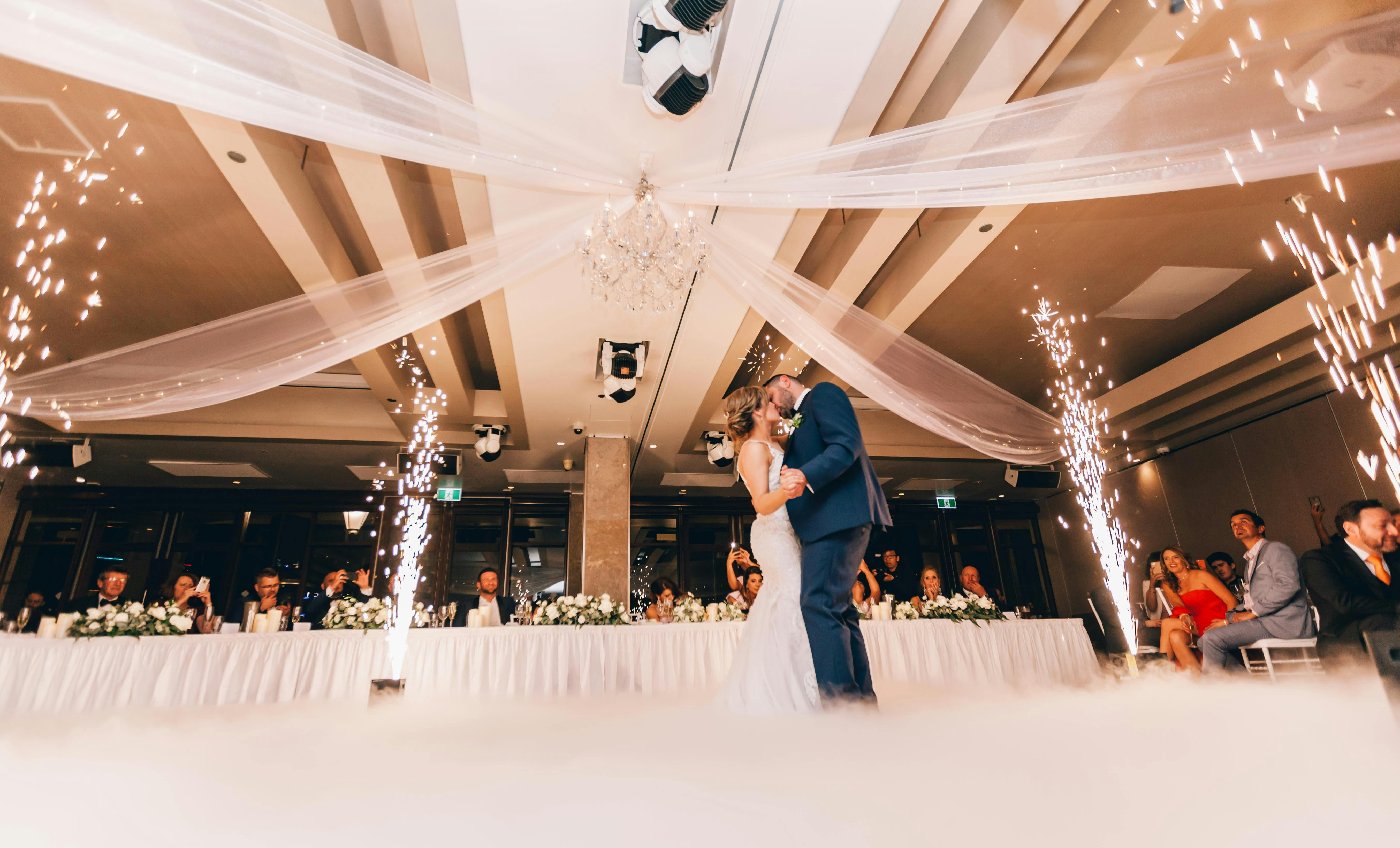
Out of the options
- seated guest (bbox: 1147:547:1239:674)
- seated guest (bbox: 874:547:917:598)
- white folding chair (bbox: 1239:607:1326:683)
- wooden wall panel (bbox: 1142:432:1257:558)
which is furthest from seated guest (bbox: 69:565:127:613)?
wooden wall panel (bbox: 1142:432:1257:558)

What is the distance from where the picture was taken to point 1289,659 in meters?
3.91

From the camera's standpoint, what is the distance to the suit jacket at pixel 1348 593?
310cm

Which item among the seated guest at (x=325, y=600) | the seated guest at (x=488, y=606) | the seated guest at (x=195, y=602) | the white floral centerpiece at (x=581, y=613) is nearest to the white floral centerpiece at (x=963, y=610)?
the white floral centerpiece at (x=581, y=613)

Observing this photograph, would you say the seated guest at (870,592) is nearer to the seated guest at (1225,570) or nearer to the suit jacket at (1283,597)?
the suit jacket at (1283,597)

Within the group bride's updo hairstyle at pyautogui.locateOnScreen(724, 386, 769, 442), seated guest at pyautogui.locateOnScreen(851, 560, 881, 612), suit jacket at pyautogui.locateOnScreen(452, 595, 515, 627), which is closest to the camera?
bride's updo hairstyle at pyautogui.locateOnScreen(724, 386, 769, 442)

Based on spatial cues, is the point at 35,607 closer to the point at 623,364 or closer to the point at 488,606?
the point at 488,606

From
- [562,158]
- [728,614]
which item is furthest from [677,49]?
[728,614]

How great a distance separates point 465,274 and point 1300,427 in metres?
8.22

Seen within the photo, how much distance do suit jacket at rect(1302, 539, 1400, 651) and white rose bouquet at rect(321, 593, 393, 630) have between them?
5.48m

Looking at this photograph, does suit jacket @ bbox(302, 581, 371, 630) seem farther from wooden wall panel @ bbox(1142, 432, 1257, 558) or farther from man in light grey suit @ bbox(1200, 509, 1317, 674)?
wooden wall panel @ bbox(1142, 432, 1257, 558)

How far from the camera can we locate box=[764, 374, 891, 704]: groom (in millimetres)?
2104

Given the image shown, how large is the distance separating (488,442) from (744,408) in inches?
200

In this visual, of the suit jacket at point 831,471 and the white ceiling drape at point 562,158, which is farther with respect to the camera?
the suit jacket at point 831,471

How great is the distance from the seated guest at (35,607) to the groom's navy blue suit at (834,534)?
9255mm
